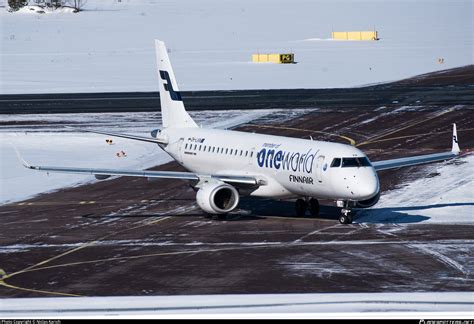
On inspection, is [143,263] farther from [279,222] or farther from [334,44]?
[334,44]

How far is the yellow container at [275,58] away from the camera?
13525 centimetres

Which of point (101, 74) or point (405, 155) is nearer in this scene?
point (405, 155)

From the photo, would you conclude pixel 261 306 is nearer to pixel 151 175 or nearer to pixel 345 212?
pixel 345 212

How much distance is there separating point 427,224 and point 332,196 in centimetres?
532

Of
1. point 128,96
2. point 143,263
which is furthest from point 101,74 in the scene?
point 143,263

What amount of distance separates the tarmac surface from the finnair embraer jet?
→ 1.48m

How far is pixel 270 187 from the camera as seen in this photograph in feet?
177

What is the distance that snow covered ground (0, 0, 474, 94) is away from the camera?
12044 centimetres

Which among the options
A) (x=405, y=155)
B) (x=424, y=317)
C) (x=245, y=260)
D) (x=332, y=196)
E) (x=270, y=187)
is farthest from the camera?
(x=405, y=155)

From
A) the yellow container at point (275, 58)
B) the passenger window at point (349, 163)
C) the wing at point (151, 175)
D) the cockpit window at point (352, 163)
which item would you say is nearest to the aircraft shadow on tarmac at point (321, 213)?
the wing at point (151, 175)

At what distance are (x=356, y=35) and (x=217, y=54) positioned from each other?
1147 inches

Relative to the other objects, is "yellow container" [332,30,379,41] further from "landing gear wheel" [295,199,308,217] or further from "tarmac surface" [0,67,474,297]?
"landing gear wheel" [295,199,308,217]

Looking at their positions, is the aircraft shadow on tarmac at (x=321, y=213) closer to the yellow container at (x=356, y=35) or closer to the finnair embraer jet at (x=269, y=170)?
the finnair embraer jet at (x=269, y=170)

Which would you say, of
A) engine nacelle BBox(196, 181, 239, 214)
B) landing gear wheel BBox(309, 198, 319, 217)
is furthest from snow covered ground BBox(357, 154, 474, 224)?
engine nacelle BBox(196, 181, 239, 214)
